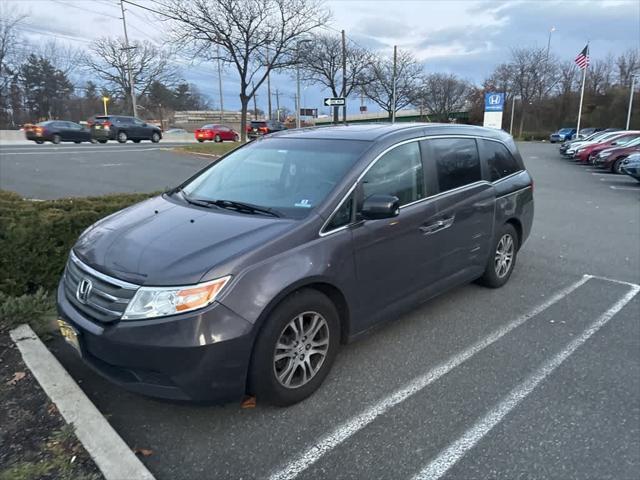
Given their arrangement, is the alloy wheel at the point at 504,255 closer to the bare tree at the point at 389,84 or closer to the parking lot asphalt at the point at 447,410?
the parking lot asphalt at the point at 447,410

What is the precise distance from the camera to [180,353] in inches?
92.2

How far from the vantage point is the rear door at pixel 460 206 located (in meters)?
3.89

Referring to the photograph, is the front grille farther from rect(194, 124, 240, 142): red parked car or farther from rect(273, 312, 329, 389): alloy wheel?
rect(194, 124, 240, 142): red parked car

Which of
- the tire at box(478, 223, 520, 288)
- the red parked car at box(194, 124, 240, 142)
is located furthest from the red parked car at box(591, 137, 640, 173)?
the red parked car at box(194, 124, 240, 142)

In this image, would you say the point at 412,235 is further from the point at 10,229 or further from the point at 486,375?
the point at 10,229

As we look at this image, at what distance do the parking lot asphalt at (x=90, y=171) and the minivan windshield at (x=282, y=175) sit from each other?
26.8 feet

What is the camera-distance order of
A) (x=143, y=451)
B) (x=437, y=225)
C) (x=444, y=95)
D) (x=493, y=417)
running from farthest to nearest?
1. (x=444, y=95)
2. (x=437, y=225)
3. (x=493, y=417)
4. (x=143, y=451)

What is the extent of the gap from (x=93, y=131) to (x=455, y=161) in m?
28.5

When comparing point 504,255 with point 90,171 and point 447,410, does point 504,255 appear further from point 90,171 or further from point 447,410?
point 90,171

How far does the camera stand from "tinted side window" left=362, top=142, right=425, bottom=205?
131 inches

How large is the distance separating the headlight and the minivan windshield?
0.84 m

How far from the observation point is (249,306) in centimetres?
246

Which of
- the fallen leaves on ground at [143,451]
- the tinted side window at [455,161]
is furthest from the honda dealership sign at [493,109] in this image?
the fallen leaves on ground at [143,451]

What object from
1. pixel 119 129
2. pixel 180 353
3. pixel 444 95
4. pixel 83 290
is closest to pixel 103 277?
pixel 83 290
